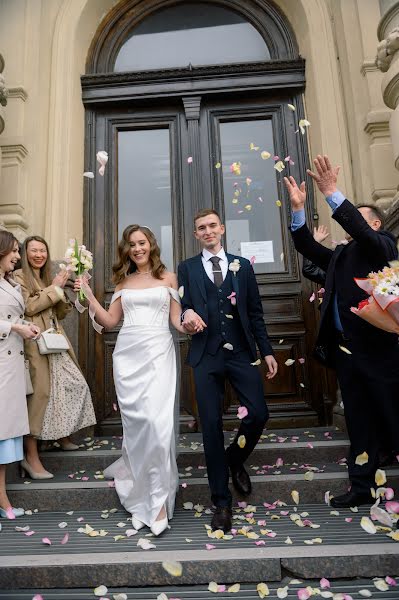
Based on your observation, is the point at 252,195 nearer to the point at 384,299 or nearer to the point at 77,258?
the point at 77,258

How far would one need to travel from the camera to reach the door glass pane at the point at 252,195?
18.7 ft

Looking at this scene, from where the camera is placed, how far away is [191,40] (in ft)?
21.2

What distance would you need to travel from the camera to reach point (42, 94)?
233 inches

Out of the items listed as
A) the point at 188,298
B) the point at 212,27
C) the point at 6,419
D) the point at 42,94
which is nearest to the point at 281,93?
the point at 212,27

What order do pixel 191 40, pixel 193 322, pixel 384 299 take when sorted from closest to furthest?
pixel 384 299, pixel 193 322, pixel 191 40

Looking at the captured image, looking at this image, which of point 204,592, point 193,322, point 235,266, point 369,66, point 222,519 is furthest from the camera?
point 369,66

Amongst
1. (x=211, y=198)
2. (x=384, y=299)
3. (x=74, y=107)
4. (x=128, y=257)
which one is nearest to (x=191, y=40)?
(x=74, y=107)

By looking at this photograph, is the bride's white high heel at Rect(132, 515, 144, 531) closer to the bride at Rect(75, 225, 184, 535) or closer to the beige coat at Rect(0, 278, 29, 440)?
the bride at Rect(75, 225, 184, 535)

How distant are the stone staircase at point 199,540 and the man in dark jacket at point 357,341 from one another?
0.33 meters

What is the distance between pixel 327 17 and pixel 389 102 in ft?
5.81

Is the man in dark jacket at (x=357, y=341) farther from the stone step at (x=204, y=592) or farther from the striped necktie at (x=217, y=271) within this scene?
the stone step at (x=204, y=592)

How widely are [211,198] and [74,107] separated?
6.58 feet

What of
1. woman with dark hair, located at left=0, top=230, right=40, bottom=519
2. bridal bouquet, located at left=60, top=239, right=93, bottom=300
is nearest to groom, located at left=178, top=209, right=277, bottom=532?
bridal bouquet, located at left=60, top=239, right=93, bottom=300

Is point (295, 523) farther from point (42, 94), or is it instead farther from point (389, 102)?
point (42, 94)
